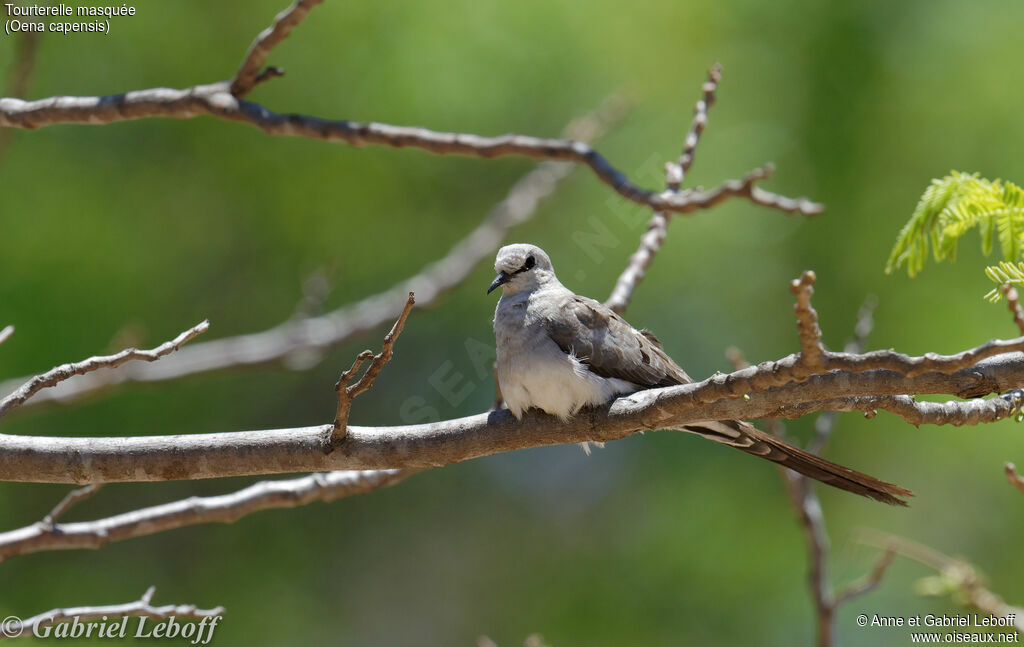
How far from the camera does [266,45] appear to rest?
12.6ft

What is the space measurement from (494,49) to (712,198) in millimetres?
5556

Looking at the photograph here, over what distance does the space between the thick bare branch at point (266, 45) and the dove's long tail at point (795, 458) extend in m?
2.30

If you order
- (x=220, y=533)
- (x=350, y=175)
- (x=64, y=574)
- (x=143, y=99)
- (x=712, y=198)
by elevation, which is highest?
(x=350, y=175)

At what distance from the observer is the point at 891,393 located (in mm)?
2375

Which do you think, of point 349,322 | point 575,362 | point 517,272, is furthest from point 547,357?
point 349,322

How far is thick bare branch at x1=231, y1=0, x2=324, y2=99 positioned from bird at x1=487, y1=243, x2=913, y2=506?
52.6 inches

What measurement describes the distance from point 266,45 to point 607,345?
75.8 inches

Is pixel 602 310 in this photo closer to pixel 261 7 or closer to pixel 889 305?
pixel 889 305

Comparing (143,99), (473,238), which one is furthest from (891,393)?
(473,238)

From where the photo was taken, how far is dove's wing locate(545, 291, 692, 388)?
3764 mm

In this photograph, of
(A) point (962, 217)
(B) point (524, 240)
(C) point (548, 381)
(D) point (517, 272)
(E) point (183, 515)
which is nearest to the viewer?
(A) point (962, 217)

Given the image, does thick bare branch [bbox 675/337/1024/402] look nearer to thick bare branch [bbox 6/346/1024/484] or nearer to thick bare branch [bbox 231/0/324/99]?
thick bare branch [bbox 6/346/1024/484]

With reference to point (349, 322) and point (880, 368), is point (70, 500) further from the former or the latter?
point (349, 322)

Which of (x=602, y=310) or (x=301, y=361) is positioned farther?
(x=301, y=361)
